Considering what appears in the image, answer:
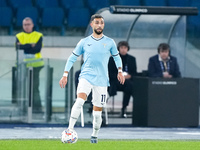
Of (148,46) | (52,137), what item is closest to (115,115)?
(148,46)

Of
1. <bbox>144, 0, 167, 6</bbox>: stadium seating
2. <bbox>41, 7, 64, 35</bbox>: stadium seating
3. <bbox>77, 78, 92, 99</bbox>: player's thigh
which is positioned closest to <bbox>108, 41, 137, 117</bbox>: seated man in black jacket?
<bbox>41, 7, 64, 35</bbox>: stadium seating

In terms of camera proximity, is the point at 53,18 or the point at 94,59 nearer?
the point at 94,59

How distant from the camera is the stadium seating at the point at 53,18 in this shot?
18469mm

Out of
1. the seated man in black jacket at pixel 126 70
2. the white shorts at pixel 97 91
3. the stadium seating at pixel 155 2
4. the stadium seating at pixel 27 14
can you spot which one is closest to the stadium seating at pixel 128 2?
the stadium seating at pixel 155 2

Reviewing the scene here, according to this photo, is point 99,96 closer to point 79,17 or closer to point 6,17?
point 79,17

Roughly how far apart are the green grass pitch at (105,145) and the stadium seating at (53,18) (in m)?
7.27

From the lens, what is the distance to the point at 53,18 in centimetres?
1908

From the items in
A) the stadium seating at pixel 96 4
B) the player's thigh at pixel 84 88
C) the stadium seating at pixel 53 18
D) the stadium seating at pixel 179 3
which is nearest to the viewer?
the player's thigh at pixel 84 88

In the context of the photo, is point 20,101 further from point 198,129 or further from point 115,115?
point 198,129

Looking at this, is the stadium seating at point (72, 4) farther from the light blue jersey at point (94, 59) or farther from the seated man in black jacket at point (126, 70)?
the light blue jersey at point (94, 59)

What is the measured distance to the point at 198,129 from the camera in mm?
14703

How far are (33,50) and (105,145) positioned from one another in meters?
6.07

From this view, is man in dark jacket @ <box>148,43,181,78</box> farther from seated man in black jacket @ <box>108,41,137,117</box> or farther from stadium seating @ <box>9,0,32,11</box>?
stadium seating @ <box>9,0,32,11</box>

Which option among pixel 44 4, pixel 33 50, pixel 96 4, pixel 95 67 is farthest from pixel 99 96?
pixel 44 4
